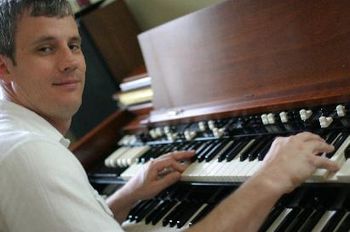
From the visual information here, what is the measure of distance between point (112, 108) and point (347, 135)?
6.40 ft

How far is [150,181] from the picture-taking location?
72.5 inches

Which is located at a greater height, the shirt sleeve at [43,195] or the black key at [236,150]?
the shirt sleeve at [43,195]

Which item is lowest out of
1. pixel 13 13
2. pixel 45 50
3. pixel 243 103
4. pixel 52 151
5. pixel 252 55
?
pixel 243 103

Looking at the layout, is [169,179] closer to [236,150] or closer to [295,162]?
[236,150]

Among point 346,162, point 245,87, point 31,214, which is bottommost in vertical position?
point 346,162

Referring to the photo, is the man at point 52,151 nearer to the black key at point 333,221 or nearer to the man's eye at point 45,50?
the man's eye at point 45,50

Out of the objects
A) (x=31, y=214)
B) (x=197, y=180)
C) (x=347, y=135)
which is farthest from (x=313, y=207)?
(x=31, y=214)

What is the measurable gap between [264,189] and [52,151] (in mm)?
582

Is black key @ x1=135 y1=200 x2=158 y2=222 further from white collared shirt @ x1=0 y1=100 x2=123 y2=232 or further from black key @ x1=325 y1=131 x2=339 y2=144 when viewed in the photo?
black key @ x1=325 y1=131 x2=339 y2=144

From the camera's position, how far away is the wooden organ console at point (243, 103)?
1407 mm

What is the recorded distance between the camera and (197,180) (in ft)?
5.56

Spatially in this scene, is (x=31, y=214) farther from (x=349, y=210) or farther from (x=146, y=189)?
(x=349, y=210)

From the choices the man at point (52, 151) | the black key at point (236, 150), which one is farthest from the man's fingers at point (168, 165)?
the man at point (52, 151)

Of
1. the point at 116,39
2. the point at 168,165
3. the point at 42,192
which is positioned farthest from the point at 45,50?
the point at 116,39
